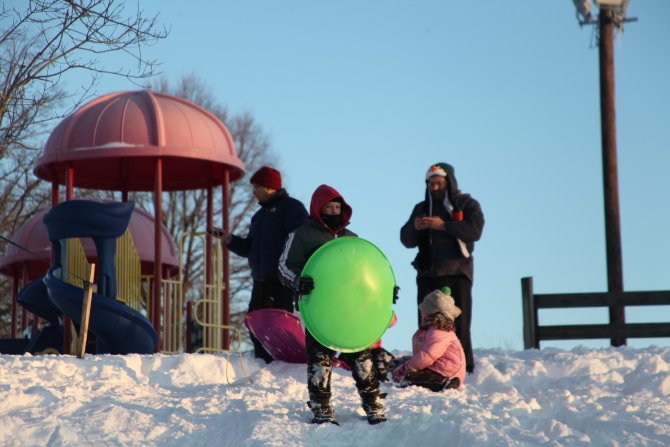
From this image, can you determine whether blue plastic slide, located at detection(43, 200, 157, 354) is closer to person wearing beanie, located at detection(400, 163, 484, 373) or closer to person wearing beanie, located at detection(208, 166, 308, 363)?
person wearing beanie, located at detection(208, 166, 308, 363)

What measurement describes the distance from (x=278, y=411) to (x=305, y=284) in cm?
116

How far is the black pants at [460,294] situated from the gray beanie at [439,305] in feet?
2.15

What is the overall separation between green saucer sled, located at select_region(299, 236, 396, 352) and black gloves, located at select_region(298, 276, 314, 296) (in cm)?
3

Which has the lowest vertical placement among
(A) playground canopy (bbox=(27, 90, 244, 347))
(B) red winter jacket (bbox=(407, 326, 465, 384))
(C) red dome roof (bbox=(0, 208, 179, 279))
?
(B) red winter jacket (bbox=(407, 326, 465, 384))

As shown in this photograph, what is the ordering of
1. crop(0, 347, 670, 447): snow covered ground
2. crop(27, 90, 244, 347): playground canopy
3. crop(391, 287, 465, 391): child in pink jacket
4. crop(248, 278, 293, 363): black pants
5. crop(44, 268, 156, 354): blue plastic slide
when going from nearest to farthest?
crop(0, 347, 670, 447): snow covered ground < crop(391, 287, 465, 391): child in pink jacket < crop(248, 278, 293, 363): black pants < crop(44, 268, 156, 354): blue plastic slide < crop(27, 90, 244, 347): playground canopy

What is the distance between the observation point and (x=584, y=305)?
51.8 ft

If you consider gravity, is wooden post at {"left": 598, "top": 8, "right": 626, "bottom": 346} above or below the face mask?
above

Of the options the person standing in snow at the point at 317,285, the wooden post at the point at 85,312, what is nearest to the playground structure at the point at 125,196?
the wooden post at the point at 85,312

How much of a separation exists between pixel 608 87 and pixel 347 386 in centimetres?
1143

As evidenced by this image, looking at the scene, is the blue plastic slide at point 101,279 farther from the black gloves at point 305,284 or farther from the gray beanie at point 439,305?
the black gloves at point 305,284

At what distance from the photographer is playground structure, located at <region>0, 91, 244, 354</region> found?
14.8 m

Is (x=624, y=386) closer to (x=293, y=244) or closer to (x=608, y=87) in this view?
(x=293, y=244)

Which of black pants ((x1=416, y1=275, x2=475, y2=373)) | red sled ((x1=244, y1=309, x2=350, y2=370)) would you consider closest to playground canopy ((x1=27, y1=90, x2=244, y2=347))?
red sled ((x1=244, y1=309, x2=350, y2=370))

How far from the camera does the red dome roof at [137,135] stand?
15930 millimetres
